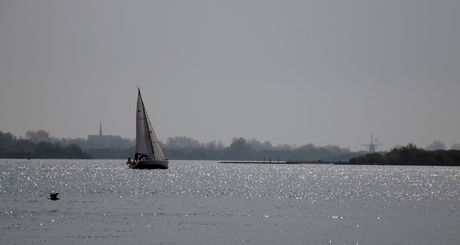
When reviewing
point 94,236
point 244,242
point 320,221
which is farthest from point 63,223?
point 320,221

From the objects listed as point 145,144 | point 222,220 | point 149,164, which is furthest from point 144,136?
point 222,220

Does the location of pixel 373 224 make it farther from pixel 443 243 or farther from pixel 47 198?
pixel 47 198

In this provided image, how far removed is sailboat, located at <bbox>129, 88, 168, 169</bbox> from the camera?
11562 centimetres

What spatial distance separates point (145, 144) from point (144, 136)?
1.75 metres

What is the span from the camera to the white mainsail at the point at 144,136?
4552 inches

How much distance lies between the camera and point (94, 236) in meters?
30.3

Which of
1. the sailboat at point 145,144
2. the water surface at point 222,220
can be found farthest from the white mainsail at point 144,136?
the water surface at point 222,220

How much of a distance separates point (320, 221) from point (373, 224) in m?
3.53

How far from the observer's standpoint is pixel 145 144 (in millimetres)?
115438

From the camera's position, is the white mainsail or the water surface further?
the white mainsail

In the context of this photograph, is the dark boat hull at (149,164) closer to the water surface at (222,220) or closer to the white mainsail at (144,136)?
the white mainsail at (144,136)

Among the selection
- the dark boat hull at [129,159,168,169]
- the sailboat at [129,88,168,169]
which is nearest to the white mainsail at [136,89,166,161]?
the sailboat at [129,88,168,169]

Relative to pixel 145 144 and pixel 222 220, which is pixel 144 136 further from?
pixel 222 220

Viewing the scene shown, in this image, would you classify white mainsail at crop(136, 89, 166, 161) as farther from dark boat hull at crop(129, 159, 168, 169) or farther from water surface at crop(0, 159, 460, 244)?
water surface at crop(0, 159, 460, 244)
